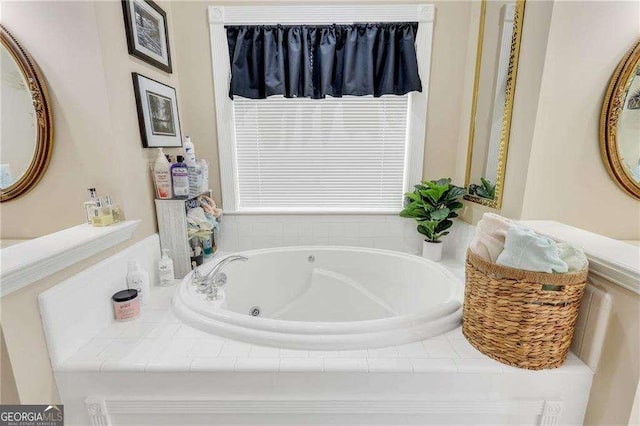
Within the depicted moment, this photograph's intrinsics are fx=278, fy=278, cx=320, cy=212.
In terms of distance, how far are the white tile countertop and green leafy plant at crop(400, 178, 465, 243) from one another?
0.78m

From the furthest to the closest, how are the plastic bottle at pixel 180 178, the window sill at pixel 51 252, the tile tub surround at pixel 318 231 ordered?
the tile tub surround at pixel 318 231 < the plastic bottle at pixel 180 178 < the window sill at pixel 51 252

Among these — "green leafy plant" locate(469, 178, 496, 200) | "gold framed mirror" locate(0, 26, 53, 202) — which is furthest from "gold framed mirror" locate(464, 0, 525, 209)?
"gold framed mirror" locate(0, 26, 53, 202)

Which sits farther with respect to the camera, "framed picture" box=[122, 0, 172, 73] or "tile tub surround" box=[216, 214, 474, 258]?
"tile tub surround" box=[216, 214, 474, 258]

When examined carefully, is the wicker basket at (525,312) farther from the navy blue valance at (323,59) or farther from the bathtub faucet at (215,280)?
the navy blue valance at (323,59)

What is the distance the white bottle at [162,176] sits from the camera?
1445mm

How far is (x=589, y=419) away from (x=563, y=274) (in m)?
0.56

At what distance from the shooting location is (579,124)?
4.05 feet

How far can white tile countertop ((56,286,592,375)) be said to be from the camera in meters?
0.91

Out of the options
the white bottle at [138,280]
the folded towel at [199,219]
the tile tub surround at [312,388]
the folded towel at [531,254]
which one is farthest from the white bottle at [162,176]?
the folded towel at [531,254]

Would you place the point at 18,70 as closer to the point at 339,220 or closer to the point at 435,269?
the point at 339,220

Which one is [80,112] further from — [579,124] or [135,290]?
[579,124]

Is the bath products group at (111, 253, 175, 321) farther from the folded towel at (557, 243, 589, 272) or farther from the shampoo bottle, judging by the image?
the folded towel at (557, 243, 589, 272)

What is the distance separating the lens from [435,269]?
5.20 ft

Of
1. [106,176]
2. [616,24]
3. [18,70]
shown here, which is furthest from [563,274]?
[18,70]
